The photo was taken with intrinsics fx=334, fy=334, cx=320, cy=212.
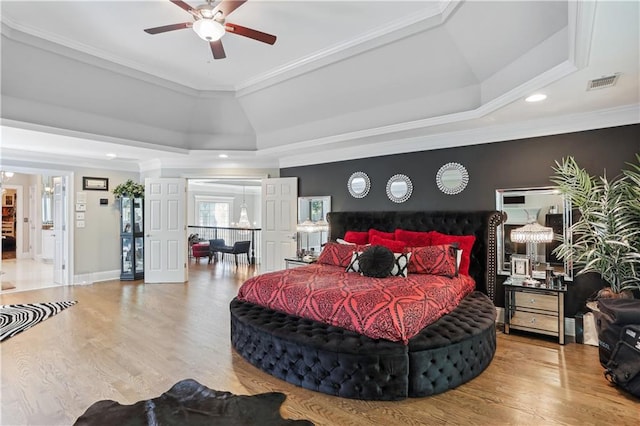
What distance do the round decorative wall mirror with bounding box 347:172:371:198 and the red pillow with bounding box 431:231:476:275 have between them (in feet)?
4.97

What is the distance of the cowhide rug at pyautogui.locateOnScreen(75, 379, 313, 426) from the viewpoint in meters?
2.34

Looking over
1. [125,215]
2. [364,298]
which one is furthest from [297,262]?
[125,215]

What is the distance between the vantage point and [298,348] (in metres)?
2.78

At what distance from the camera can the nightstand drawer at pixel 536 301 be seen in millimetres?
3707

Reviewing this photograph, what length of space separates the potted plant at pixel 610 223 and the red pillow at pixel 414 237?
1.53 m

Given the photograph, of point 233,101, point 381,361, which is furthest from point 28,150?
point 381,361

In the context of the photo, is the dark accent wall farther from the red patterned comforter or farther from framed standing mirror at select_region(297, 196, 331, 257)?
the red patterned comforter

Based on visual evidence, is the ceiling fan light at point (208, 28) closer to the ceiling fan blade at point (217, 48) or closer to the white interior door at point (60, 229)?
the ceiling fan blade at point (217, 48)

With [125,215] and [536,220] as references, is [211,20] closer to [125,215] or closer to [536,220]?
[536,220]

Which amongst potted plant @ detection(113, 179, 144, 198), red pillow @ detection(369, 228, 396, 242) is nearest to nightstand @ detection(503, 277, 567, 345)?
red pillow @ detection(369, 228, 396, 242)

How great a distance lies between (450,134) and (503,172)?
88 cm

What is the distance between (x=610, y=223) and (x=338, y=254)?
2984mm

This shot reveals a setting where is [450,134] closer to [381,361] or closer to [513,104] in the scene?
[513,104]

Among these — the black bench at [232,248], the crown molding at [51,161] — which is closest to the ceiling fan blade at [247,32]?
the crown molding at [51,161]
